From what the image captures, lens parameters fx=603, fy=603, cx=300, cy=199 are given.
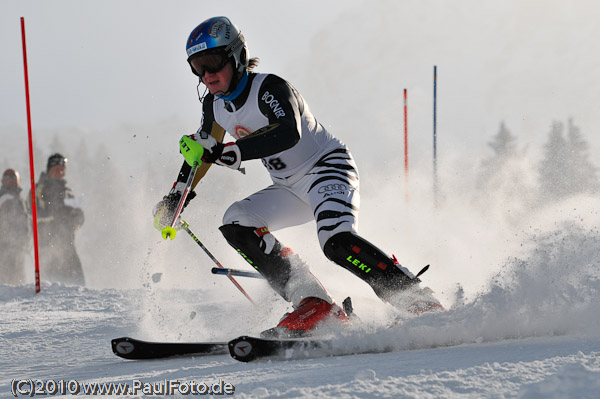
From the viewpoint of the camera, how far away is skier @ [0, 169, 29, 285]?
8320 millimetres

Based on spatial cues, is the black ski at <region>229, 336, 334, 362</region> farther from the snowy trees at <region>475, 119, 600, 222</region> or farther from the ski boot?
the snowy trees at <region>475, 119, 600, 222</region>

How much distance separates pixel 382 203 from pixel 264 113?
5372mm

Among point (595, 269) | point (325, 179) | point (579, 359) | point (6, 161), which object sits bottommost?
point (579, 359)

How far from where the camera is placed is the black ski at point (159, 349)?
3160mm

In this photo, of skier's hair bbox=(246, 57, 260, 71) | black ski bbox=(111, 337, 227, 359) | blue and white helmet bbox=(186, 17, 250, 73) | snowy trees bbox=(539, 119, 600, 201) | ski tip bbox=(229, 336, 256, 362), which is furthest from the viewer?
snowy trees bbox=(539, 119, 600, 201)

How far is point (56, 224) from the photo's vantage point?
837cm

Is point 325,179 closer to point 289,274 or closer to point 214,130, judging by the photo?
point 289,274

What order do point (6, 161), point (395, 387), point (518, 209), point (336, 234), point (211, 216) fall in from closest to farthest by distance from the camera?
point (395, 387) < point (336, 234) < point (518, 209) < point (211, 216) < point (6, 161)

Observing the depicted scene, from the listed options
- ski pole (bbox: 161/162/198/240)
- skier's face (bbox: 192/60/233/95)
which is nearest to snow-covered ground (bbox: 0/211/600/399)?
ski pole (bbox: 161/162/198/240)

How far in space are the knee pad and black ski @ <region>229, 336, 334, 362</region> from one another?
1.65 feet

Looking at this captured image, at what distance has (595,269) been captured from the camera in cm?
301

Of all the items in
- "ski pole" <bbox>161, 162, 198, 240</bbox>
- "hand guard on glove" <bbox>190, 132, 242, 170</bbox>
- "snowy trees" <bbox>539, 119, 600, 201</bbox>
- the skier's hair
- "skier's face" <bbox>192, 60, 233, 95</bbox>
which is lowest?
"ski pole" <bbox>161, 162, 198, 240</bbox>

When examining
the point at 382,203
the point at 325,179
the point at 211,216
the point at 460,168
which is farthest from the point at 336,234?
the point at 211,216

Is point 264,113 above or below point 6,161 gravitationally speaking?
below
